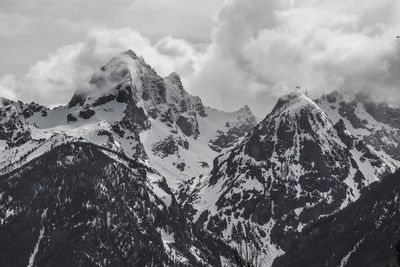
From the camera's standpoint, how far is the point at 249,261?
128 metres

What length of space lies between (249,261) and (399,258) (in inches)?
928

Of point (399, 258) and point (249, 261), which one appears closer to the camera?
point (249, 261)

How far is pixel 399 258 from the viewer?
137125 millimetres
